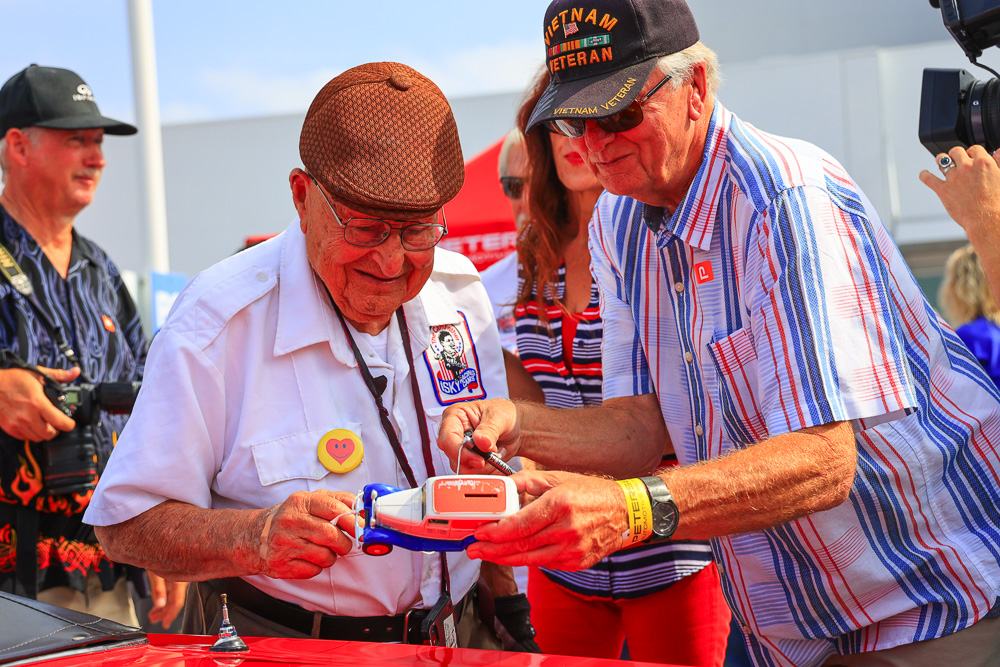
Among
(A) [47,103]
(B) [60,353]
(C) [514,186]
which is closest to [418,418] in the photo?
(C) [514,186]

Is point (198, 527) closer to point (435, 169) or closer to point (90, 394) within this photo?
point (435, 169)

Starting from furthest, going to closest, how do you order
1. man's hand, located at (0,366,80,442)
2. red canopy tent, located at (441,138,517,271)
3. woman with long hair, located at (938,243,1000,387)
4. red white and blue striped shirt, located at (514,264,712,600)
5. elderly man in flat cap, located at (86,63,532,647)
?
1. red canopy tent, located at (441,138,517,271)
2. woman with long hair, located at (938,243,1000,387)
3. man's hand, located at (0,366,80,442)
4. red white and blue striped shirt, located at (514,264,712,600)
5. elderly man in flat cap, located at (86,63,532,647)

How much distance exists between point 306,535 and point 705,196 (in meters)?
1.13

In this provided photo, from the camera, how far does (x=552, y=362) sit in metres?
3.21

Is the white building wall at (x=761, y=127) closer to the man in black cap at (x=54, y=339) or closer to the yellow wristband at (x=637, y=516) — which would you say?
the man in black cap at (x=54, y=339)

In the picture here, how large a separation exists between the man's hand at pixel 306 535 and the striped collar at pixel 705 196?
3.13 feet

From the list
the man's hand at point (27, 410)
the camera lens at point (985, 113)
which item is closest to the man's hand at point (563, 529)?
the camera lens at point (985, 113)

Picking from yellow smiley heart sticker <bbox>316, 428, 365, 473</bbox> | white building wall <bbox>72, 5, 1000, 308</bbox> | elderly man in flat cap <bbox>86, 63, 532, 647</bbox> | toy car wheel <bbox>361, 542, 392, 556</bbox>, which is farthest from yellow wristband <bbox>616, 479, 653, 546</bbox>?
white building wall <bbox>72, 5, 1000, 308</bbox>

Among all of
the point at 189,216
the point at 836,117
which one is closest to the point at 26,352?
the point at 836,117

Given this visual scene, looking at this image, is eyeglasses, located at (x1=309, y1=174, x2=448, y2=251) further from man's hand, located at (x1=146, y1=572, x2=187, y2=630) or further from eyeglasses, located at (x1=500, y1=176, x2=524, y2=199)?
man's hand, located at (x1=146, y1=572, x2=187, y2=630)

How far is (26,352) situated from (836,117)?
9638 millimetres

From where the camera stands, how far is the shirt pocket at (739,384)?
2045 millimetres

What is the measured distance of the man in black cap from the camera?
11.2ft

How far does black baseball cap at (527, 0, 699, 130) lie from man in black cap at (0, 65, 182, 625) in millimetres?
2286
